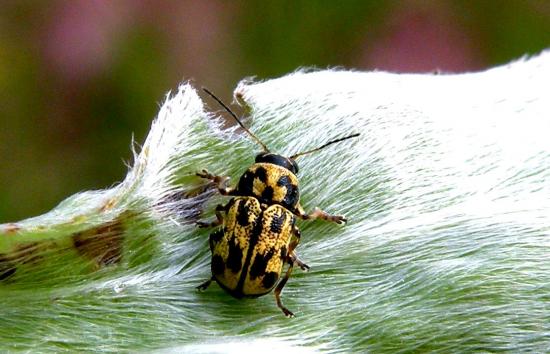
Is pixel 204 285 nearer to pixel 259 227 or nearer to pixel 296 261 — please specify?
pixel 296 261

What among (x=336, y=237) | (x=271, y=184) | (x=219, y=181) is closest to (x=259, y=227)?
(x=271, y=184)

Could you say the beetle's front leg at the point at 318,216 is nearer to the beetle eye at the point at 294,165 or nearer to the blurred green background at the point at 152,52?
the beetle eye at the point at 294,165

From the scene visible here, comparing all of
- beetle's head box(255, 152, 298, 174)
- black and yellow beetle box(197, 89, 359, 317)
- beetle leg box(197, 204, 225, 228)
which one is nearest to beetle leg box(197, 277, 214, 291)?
black and yellow beetle box(197, 89, 359, 317)

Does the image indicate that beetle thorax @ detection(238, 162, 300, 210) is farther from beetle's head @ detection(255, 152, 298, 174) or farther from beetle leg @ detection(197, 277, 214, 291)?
beetle leg @ detection(197, 277, 214, 291)

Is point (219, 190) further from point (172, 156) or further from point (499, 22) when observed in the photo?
point (499, 22)

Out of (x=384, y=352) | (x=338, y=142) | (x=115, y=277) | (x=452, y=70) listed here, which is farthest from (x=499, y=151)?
(x=452, y=70)

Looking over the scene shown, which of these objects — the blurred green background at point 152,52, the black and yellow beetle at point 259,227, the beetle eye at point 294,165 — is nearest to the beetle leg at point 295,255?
the black and yellow beetle at point 259,227
